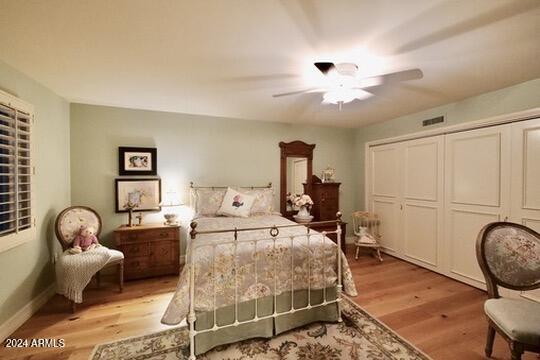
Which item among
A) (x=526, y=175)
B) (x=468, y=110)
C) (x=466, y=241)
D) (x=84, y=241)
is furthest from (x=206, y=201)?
(x=526, y=175)

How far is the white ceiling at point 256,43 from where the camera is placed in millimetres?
1435

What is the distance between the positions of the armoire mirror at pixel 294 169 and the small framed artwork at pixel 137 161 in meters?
2.16

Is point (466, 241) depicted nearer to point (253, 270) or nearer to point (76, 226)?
point (253, 270)

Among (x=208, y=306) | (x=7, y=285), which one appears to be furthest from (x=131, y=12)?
(x=7, y=285)

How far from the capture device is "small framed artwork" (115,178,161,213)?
3389 millimetres

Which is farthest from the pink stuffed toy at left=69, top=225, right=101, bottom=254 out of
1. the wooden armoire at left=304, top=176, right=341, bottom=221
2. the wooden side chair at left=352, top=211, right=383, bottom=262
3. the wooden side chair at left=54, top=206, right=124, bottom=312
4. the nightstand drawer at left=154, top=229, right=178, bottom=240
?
the wooden side chair at left=352, top=211, right=383, bottom=262

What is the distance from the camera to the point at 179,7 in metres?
1.42

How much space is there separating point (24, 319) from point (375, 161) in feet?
17.1

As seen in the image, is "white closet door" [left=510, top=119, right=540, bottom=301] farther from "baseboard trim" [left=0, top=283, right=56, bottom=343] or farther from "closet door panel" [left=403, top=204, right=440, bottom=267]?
"baseboard trim" [left=0, top=283, right=56, bottom=343]

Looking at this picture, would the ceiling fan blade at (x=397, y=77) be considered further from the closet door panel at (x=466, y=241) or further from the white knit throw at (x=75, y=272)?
the white knit throw at (x=75, y=272)

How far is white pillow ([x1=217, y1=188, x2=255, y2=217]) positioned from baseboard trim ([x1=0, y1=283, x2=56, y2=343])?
213 cm

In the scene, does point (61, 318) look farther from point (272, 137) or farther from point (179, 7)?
point (272, 137)

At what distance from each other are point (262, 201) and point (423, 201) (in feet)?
8.26

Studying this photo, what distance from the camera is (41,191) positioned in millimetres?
2555
